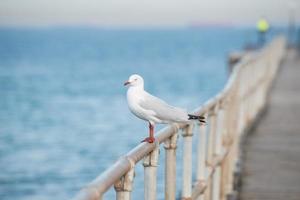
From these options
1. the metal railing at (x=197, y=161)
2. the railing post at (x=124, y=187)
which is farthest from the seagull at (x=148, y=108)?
the railing post at (x=124, y=187)

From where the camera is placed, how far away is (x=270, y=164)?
34.3ft

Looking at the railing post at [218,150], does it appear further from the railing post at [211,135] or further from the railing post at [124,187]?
the railing post at [124,187]

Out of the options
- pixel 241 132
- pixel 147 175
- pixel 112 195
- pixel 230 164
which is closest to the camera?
pixel 147 175

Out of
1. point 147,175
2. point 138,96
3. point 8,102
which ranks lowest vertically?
point 147,175

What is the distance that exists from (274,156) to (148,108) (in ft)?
21.3

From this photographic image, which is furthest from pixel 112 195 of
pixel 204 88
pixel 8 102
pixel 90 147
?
pixel 204 88

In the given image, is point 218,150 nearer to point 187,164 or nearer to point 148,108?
point 187,164

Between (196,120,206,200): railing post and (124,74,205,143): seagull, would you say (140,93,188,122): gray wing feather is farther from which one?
(196,120,206,200): railing post

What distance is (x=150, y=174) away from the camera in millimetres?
4477

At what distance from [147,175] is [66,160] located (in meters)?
20.1

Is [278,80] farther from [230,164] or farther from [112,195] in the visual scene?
[230,164]

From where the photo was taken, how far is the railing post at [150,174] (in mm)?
4418

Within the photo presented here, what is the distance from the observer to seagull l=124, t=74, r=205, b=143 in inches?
191

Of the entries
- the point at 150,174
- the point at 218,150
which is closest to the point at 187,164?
the point at 150,174
